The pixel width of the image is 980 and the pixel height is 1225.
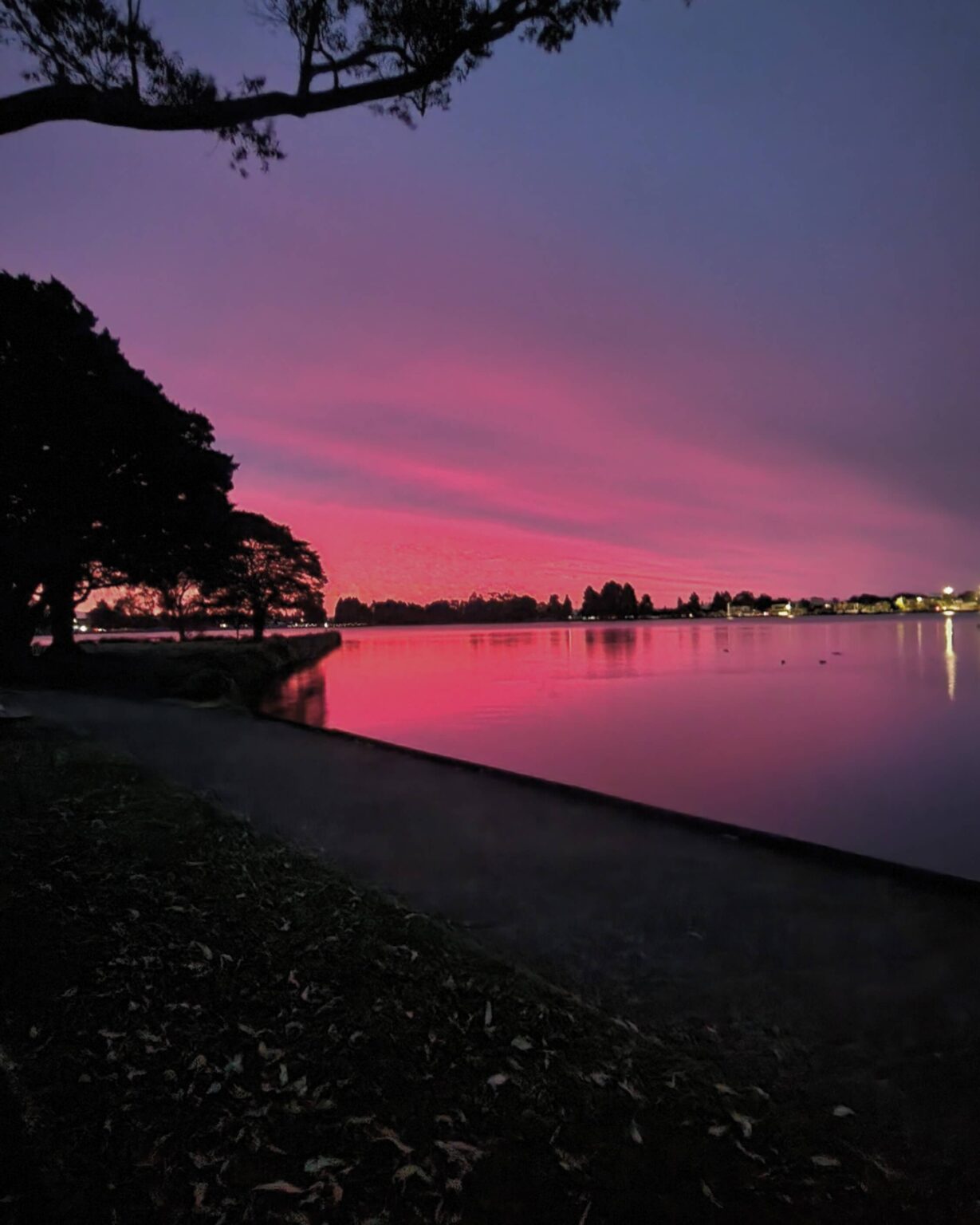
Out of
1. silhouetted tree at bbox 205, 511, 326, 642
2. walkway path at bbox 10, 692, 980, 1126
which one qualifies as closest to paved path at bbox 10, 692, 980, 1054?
walkway path at bbox 10, 692, 980, 1126

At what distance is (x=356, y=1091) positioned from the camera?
316 cm

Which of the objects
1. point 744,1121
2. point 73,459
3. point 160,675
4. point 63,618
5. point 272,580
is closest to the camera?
point 744,1121

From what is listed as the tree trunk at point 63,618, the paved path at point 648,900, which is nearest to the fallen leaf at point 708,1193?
the paved path at point 648,900

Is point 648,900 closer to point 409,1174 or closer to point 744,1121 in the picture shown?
point 744,1121

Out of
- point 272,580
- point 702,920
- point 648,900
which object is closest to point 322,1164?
point 702,920

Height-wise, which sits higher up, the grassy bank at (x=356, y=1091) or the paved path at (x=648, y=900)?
the grassy bank at (x=356, y=1091)

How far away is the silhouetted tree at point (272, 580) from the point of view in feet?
157

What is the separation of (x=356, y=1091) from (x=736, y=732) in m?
17.3

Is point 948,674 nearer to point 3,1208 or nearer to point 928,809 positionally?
point 928,809

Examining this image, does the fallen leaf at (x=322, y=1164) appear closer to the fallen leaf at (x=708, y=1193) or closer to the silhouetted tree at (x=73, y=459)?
the fallen leaf at (x=708, y=1193)

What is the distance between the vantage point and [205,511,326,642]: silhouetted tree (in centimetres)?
4794

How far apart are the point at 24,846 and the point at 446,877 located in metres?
3.33

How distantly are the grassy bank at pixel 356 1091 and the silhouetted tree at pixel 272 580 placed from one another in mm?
41930

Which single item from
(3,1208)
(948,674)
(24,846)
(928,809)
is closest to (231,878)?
(24,846)
